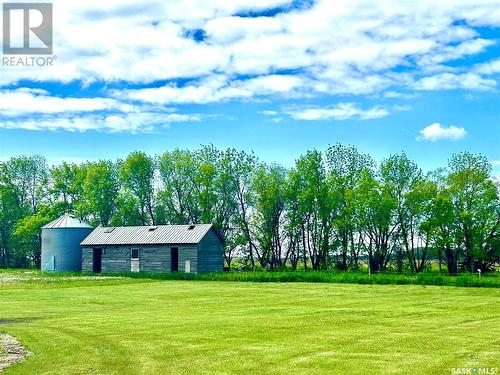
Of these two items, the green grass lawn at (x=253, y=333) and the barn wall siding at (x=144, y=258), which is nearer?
the green grass lawn at (x=253, y=333)

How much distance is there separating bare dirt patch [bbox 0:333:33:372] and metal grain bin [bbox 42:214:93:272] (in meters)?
60.1

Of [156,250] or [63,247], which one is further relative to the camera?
[63,247]

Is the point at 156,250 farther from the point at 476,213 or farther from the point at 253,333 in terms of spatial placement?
the point at 253,333

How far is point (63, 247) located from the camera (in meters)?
79.1

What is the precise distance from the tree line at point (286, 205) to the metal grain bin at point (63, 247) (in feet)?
44.0

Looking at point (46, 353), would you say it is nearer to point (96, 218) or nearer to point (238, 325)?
point (238, 325)

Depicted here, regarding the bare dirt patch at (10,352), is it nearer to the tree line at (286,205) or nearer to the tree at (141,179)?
the tree line at (286,205)

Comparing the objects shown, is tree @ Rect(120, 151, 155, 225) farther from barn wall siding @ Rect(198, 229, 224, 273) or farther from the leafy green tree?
barn wall siding @ Rect(198, 229, 224, 273)

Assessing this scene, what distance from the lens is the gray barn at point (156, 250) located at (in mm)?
68188

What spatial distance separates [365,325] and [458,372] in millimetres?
9003

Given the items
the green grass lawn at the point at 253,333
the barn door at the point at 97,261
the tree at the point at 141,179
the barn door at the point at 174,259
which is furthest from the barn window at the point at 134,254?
the green grass lawn at the point at 253,333

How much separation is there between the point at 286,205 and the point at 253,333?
6906 cm

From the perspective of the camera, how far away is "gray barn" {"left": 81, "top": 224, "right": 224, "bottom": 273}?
68.2m

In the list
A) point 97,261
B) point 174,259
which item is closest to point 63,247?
point 97,261
